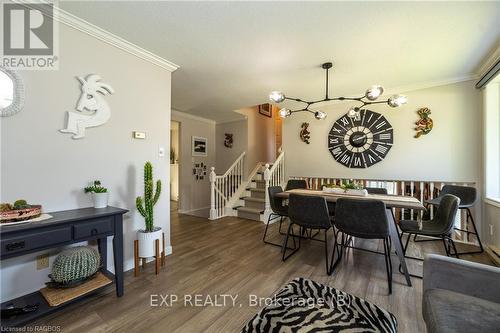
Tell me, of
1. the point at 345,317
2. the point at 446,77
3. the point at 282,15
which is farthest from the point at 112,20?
the point at 446,77

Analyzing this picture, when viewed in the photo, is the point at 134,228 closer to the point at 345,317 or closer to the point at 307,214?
the point at 307,214

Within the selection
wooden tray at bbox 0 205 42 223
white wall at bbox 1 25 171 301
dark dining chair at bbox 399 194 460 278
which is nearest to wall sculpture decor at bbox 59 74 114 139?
white wall at bbox 1 25 171 301

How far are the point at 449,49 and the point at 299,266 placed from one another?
306 centimetres

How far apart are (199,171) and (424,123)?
4881mm

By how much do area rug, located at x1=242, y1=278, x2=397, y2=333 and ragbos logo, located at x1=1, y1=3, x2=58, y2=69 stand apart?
8.82 ft

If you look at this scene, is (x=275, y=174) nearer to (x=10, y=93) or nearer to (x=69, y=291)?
(x=69, y=291)

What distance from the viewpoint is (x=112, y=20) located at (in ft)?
6.26

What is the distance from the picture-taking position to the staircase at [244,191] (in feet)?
14.6

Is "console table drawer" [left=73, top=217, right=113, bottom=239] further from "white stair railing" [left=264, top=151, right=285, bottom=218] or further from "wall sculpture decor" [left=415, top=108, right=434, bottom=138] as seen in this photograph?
"wall sculpture decor" [left=415, top=108, right=434, bottom=138]

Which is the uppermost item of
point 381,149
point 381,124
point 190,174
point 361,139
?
point 381,124

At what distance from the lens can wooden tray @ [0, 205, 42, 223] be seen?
4.50 feet

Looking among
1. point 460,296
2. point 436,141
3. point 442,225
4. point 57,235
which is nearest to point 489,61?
point 436,141

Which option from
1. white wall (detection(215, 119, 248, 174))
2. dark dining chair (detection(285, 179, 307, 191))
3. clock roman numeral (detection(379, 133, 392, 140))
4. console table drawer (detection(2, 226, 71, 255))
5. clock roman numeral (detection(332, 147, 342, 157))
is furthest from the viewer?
white wall (detection(215, 119, 248, 174))

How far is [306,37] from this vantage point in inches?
83.7
